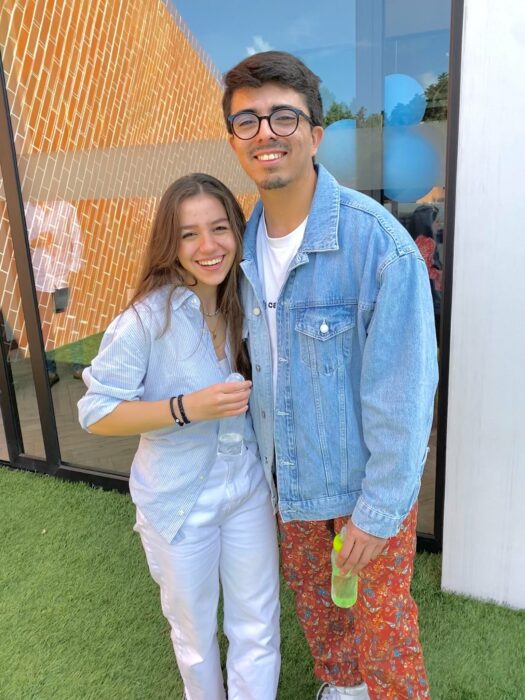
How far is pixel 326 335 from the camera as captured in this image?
1.45 metres

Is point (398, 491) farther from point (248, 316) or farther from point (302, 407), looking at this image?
point (248, 316)

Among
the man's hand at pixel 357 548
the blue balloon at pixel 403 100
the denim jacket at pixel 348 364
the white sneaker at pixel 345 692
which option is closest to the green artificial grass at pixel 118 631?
the white sneaker at pixel 345 692

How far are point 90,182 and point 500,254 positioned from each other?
2.32 metres

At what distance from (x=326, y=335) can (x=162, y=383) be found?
0.49 metres

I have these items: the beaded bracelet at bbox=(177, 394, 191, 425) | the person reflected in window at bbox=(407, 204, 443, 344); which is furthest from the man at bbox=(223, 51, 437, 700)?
the person reflected in window at bbox=(407, 204, 443, 344)

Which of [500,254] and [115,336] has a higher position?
[500,254]

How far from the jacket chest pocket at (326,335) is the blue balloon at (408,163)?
1269 millimetres

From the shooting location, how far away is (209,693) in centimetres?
181

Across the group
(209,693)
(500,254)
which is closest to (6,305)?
(209,693)

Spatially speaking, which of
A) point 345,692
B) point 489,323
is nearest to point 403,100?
point 489,323

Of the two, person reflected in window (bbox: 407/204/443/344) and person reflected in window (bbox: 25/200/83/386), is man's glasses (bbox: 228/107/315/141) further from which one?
person reflected in window (bbox: 25/200/83/386)

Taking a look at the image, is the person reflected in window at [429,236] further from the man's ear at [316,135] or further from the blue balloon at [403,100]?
the man's ear at [316,135]

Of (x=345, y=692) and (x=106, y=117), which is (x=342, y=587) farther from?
(x=106, y=117)

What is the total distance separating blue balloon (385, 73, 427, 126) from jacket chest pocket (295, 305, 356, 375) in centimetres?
139
